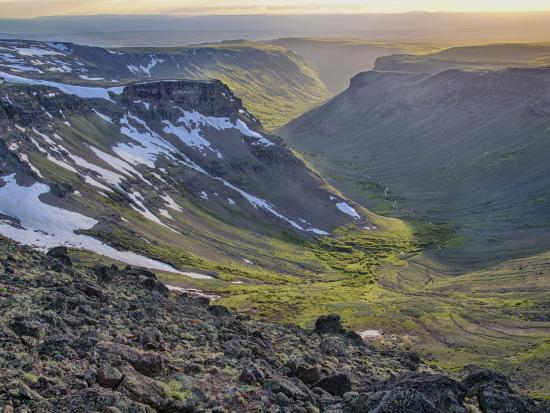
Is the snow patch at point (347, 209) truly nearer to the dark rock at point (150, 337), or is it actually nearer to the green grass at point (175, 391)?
the dark rock at point (150, 337)

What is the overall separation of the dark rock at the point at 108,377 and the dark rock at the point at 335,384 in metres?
12.0

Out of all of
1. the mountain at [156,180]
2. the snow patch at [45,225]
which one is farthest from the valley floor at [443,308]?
the mountain at [156,180]

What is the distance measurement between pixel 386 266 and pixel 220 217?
131ft

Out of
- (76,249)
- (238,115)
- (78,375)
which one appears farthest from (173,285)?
(238,115)

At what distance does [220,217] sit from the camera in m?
138

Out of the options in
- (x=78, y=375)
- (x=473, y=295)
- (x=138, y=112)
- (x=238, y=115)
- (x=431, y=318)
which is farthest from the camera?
(x=238, y=115)

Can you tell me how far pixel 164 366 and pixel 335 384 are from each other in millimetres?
9411

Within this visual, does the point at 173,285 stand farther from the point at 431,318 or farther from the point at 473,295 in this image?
the point at 473,295

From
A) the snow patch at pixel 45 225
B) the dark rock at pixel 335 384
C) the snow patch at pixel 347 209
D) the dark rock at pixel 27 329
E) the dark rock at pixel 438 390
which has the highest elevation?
the dark rock at pixel 438 390

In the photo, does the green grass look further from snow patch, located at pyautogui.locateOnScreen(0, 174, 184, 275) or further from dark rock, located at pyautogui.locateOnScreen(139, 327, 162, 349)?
snow patch, located at pyautogui.locateOnScreen(0, 174, 184, 275)

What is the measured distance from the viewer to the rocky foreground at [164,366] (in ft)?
73.8

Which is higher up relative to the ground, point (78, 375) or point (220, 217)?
point (78, 375)

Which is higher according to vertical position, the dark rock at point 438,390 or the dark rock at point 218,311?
the dark rock at point 438,390

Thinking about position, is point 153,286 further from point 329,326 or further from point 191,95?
point 191,95
